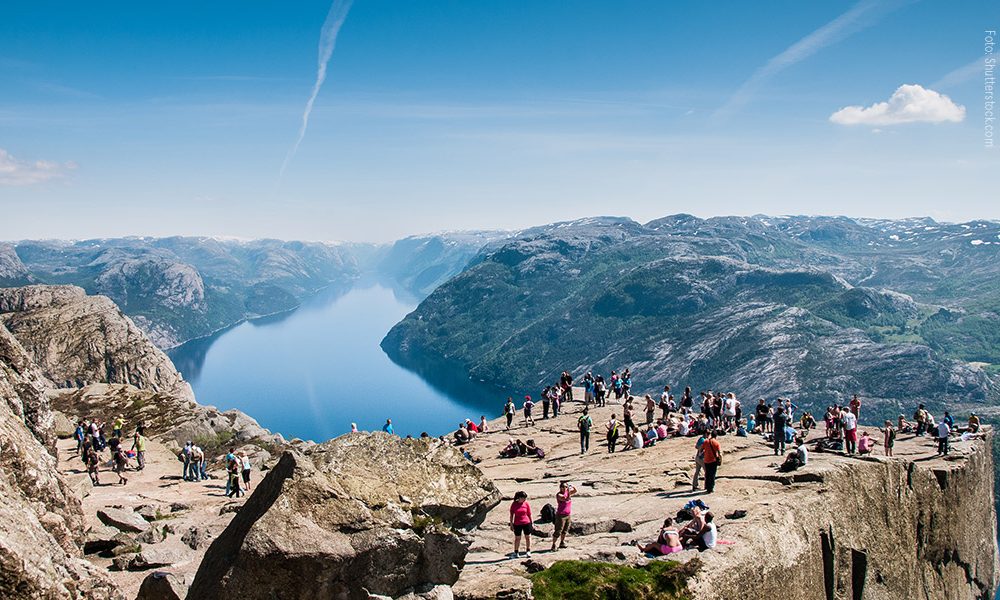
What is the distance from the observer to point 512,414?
53.3 m

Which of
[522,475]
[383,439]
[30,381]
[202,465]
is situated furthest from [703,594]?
[202,465]

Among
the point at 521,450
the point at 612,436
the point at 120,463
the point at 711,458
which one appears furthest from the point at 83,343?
the point at 711,458

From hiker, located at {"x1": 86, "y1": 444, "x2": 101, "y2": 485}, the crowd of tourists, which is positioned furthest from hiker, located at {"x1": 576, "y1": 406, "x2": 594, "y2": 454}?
hiker, located at {"x1": 86, "y1": 444, "x2": 101, "y2": 485}

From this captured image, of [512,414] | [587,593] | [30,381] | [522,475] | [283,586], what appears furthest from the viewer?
[512,414]

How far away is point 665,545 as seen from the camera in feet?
68.7

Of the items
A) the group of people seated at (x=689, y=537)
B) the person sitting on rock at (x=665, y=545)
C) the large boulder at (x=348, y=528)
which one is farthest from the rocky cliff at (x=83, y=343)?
the group of people seated at (x=689, y=537)

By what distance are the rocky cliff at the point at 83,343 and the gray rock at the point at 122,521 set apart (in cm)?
6180

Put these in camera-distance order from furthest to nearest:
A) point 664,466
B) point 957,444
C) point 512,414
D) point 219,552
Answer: point 512,414 < point 957,444 < point 664,466 < point 219,552

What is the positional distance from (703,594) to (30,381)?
24328 millimetres

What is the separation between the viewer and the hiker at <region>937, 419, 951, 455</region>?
40.6 meters

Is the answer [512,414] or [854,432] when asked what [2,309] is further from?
[854,432]

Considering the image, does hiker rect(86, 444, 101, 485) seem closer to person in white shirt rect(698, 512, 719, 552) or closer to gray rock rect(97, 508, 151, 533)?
gray rock rect(97, 508, 151, 533)

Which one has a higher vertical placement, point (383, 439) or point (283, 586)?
point (383, 439)

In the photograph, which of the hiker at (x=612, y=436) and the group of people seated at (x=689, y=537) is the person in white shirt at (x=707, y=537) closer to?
the group of people seated at (x=689, y=537)
